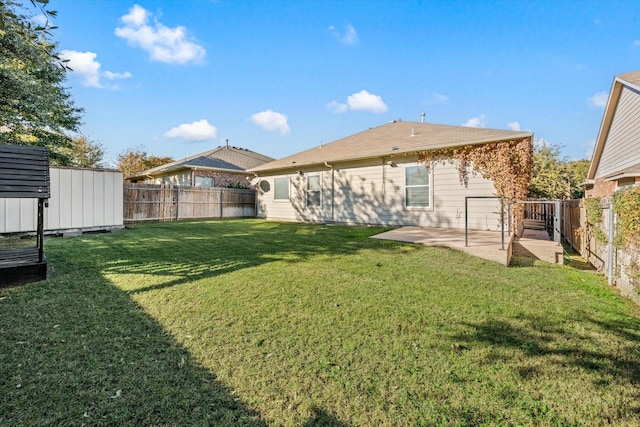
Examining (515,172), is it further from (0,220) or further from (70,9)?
(0,220)

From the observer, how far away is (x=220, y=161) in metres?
19.8

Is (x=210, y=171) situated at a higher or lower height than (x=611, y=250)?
higher

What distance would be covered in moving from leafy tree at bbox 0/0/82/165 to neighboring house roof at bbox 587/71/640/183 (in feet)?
54.0

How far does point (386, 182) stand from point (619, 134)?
8217 millimetres

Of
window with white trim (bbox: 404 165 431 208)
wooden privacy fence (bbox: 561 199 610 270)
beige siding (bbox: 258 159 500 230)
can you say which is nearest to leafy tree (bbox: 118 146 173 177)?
beige siding (bbox: 258 159 500 230)

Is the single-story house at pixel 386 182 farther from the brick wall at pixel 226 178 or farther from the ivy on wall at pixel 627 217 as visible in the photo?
the brick wall at pixel 226 178

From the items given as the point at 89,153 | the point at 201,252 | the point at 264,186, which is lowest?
the point at 201,252

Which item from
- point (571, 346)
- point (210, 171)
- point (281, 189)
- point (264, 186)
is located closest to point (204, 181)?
point (210, 171)

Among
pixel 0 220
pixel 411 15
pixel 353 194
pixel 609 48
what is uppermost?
pixel 411 15

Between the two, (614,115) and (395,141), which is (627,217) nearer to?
(395,141)

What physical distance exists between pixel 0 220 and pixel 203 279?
294 inches

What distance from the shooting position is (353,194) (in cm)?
1163

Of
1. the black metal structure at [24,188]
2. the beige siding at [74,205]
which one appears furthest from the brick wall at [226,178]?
the black metal structure at [24,188]

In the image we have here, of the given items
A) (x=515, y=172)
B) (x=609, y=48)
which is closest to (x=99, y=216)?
(x=515, y=172)
